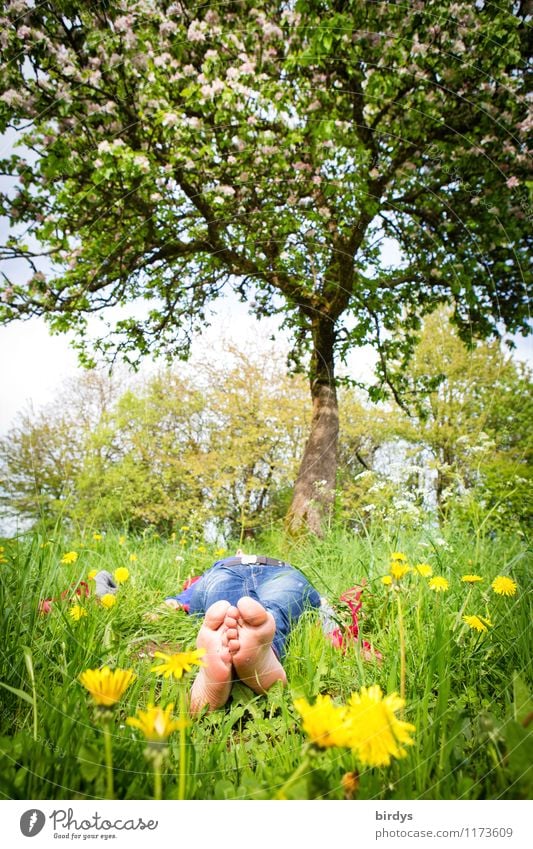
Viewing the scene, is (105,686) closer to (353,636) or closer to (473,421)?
(353,636)

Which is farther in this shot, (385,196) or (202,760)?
(385,196)

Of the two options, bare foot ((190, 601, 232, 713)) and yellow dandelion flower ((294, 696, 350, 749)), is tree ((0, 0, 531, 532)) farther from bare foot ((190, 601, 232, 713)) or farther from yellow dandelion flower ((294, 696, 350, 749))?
yellow dandelion flower ((294, 696, 350, 749))

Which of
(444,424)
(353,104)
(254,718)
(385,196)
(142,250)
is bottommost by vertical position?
(254,718)

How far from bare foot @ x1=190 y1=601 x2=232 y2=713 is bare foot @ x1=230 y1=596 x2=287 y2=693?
0.07ft

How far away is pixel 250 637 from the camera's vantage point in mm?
1024

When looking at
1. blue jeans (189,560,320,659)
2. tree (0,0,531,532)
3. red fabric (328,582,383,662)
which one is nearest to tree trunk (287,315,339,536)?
tree (0,0,531,532)

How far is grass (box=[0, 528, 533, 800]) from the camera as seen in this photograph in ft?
2.06

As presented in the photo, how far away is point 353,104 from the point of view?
2654 millimetres

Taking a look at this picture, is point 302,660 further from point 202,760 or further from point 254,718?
point 202,760

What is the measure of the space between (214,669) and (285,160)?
2925mm

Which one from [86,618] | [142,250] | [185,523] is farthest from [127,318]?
[86,618]
